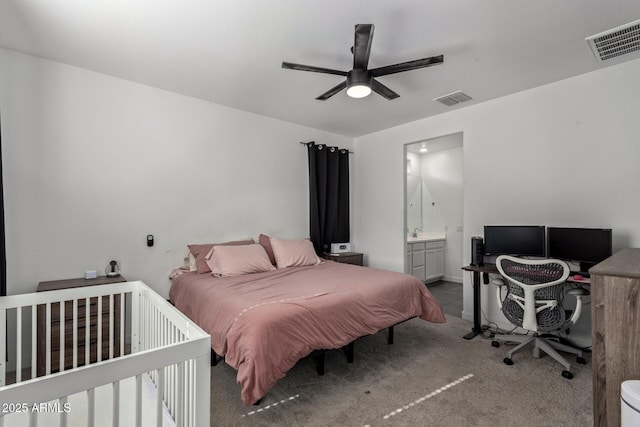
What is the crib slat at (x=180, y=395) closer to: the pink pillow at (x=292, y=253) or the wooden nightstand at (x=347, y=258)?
the pink pillow at (x=292, y=253)

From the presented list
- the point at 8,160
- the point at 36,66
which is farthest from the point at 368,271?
the point at 36,66

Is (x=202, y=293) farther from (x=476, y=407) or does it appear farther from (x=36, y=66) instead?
(x=36, y=66)

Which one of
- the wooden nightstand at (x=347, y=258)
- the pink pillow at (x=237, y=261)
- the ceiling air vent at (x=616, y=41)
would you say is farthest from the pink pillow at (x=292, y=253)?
the ceiling air vent at (x=616, y=41)

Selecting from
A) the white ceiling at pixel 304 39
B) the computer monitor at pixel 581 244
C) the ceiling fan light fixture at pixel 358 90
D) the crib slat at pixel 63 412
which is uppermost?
the white ceiling at pixel 304 39

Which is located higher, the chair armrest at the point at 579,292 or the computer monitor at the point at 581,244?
the computer monitor at the point at 581,244

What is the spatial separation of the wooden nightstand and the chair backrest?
7.28 ft

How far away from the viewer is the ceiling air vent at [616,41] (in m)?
2.16

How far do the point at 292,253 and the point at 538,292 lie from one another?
2417 mm

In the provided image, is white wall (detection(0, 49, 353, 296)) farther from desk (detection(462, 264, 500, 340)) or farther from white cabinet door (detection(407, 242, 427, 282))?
desk (detection(462, 264, 500, 340))

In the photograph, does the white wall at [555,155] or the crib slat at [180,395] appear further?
the white wall at [555,155]

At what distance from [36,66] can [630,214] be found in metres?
5.23

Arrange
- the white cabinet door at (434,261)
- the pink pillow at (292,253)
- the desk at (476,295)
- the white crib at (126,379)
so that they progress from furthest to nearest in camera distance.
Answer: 1. the white cabinet door at (434,261)
2. the pink pillow at (292,253)
3. the desk at (476,295)
4. the white crib at (126,379)

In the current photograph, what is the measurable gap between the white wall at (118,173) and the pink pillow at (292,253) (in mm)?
491

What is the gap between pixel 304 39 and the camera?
89.2 inches
